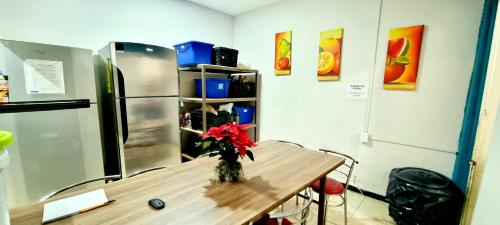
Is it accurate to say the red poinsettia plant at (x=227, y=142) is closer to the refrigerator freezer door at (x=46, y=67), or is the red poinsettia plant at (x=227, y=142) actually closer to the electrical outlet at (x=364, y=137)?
the refrigerator freezer door at (x=46, y=67)

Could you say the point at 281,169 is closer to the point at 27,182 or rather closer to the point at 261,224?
the point at 261,224

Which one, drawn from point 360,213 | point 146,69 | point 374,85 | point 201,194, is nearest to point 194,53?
point 146,69

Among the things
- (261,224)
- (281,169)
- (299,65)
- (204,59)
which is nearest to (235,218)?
(261,224)

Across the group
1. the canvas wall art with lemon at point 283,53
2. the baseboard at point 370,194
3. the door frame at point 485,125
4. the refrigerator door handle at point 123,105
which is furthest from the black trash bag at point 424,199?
the refrigerator door handle at point 123,105

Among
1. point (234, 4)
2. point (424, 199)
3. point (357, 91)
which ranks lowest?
point (424, 199)

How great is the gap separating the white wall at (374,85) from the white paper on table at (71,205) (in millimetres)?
2488

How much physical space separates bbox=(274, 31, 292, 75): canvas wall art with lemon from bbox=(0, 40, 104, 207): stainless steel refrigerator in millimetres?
2273

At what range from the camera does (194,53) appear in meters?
2.61

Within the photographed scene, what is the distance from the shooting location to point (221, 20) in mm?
3447

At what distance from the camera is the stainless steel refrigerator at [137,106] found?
2.07m

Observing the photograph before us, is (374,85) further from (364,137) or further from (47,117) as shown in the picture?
(47,117)

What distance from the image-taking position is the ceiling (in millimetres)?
2998

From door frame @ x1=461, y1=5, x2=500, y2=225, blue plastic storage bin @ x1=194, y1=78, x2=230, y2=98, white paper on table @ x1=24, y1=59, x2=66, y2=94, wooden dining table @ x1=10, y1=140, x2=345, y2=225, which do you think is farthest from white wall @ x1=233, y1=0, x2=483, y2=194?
white paper on table @ x1=24, y1=59, x2=66, y2=94

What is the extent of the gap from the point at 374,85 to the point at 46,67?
3.14m
